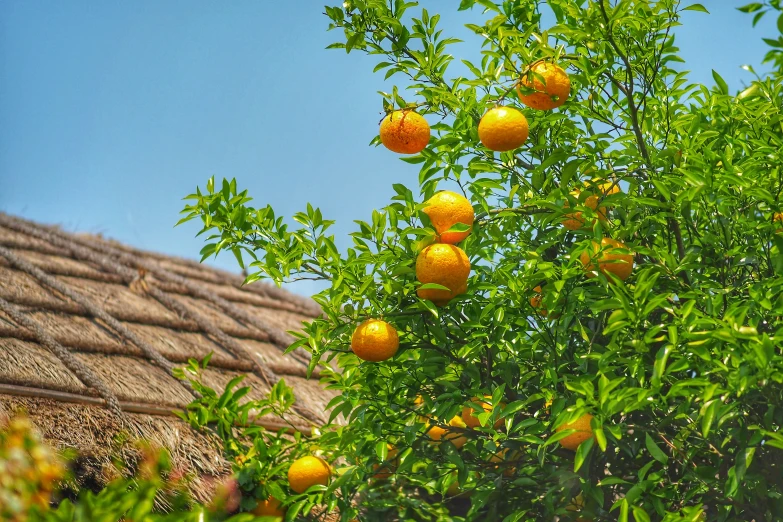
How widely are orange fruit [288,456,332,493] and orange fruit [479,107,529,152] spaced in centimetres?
139

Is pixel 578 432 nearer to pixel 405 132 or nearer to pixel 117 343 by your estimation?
pixel 405 132

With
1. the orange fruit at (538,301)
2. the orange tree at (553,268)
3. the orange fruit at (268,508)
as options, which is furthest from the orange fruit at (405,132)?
the orange fruit at (268,508)

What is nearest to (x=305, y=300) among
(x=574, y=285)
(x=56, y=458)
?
(x=56, y=458)

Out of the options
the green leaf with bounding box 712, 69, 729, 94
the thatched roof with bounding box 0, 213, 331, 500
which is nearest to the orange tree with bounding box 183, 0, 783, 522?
the green leaf with bounding box 712, 69, 729, 94

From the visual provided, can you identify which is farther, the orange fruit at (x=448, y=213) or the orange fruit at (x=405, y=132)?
the orange fruit at (x=405, y=132)

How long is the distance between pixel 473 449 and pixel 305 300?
3.90 metres

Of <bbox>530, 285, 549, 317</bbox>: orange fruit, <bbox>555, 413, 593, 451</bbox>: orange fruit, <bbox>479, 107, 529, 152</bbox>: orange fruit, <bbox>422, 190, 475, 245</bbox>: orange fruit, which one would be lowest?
<bbox>555, 413, 593, 451</bbox>: orange fruit

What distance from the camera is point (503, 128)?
6.88ft

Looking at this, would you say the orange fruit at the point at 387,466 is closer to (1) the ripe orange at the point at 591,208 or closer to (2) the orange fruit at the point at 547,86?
(1) the ripe orange at the point at 591,208

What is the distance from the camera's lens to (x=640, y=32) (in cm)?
227

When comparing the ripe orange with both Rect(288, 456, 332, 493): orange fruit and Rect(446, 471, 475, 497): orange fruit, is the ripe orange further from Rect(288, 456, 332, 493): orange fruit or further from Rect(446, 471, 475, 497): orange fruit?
Rect(288, 456, 332, 493): orange fruit

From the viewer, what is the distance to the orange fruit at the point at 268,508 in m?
2.88

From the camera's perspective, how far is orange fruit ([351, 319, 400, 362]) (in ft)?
7.12

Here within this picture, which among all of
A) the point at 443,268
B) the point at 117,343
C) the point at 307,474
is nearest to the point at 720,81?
the point at 443,268
